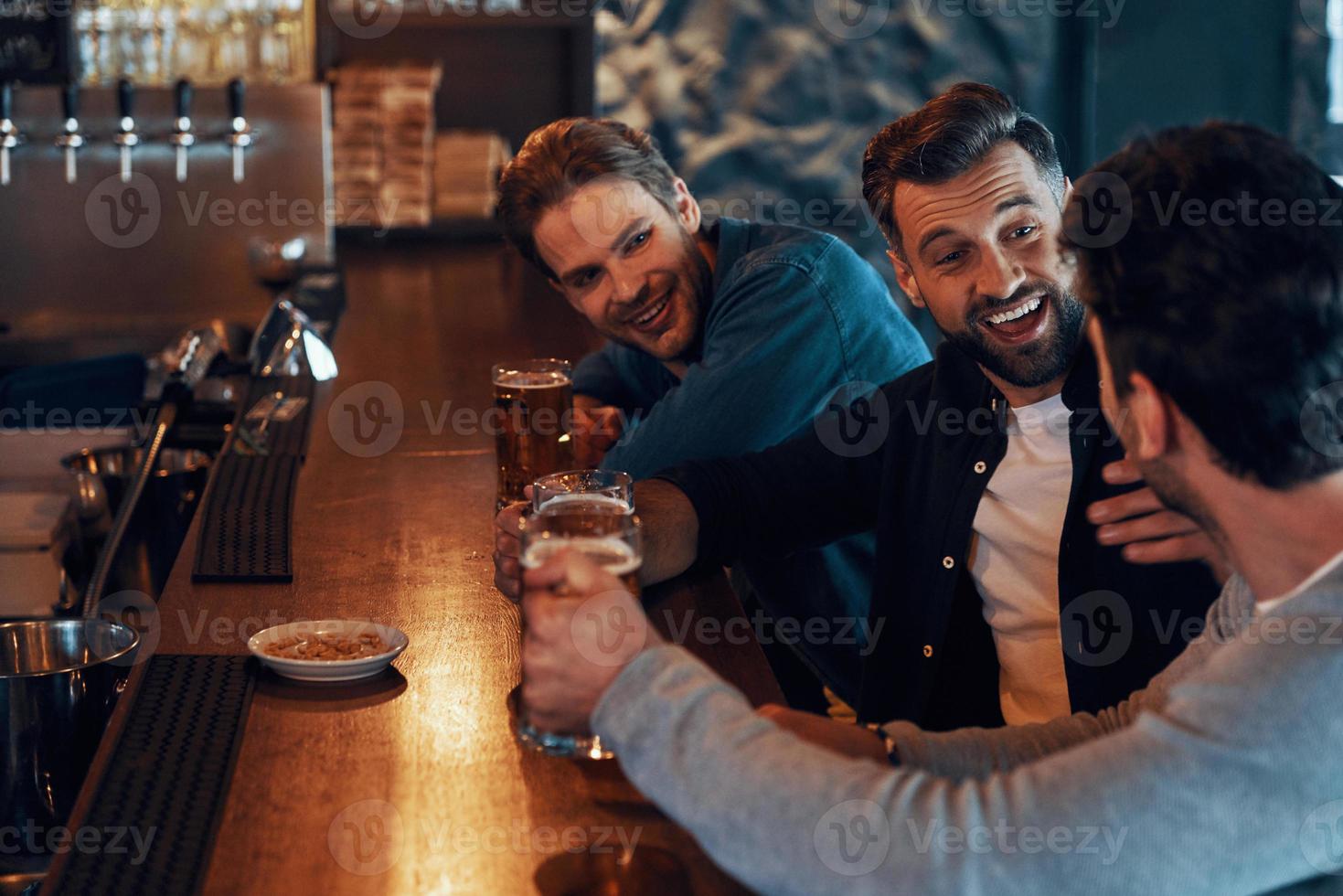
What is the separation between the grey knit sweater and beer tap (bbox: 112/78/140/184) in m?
3.26

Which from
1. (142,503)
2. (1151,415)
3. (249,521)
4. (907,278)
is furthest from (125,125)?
(1151,415)

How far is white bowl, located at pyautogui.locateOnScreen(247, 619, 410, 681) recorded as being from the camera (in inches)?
50.0

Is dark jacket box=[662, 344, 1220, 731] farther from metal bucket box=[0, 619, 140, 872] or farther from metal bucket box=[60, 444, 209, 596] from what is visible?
metal bucket box=[60, 444, 209, 596]

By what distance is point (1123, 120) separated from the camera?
4133mm

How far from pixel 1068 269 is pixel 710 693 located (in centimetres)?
95

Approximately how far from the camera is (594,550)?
1094 millimetres

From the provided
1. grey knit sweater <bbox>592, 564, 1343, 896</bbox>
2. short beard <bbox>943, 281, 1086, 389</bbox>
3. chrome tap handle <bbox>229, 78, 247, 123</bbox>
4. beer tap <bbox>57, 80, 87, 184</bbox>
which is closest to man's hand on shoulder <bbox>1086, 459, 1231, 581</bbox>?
short beard <bbox>943, 281, 1086, 389</bbox>

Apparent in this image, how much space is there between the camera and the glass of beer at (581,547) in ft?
3.60

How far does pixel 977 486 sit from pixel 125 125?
285 centimetres

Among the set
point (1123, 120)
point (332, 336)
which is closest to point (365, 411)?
point (332, 336)

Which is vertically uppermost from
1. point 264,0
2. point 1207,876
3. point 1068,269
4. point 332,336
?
point 264,0

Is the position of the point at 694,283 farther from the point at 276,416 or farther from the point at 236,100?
the point at 236,100

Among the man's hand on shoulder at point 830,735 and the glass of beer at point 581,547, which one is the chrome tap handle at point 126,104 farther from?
the man's hand on shoulder at point 830,735

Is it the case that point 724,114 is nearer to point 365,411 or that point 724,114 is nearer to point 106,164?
point 106,164
